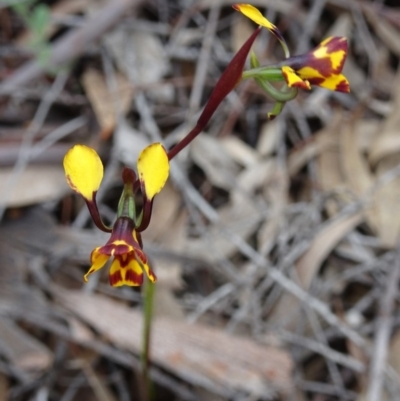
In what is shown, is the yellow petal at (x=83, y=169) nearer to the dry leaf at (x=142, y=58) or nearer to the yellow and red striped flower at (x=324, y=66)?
the yellow and red striped flower at (x=324, y=66)

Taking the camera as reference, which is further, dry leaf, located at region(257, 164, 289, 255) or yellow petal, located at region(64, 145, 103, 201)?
dry leaf, located at region(257, 164, 289, 255)

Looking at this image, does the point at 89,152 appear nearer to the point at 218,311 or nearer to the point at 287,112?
the point at 218,311

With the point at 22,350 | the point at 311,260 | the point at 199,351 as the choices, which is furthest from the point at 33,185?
the point at 311,260

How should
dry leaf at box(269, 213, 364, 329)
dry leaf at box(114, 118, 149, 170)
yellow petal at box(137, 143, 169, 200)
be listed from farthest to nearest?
dry leaf at box(114, 118, 149, 170)
dry leaf at box(269, 213, 364, 329)
yellow petal at box(137, 143, 169, 200)

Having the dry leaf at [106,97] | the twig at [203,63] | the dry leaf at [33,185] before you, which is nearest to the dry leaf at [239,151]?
Result: the twig at [203,63]

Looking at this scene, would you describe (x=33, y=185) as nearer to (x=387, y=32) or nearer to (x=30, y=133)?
(x=30, y=133)

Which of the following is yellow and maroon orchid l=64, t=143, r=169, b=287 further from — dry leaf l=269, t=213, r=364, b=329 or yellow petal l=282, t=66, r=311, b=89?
dry leaf l=269, t=213, r=364, b=329

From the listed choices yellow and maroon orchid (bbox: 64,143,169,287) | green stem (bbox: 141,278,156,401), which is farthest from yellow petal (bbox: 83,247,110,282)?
green stem (bbox: 141,278,156,401)
